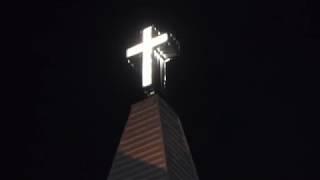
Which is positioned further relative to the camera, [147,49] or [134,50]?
[134,50]

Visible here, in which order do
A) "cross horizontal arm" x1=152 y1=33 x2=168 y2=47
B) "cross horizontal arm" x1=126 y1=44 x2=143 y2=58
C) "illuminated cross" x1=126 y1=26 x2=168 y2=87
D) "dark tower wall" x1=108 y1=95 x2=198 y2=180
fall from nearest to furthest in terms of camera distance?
"dark tower wall" x1=108 y1=95 x2=198 y2=180 < "illuminated cross" x1=126 y1=26 x2=168 y2=87 < "cross horizontal arm" x1=152 y1=33 x2=168 y2=47 < "cross horizontal arm" x1=126 y1=44 x2=143 y2=58

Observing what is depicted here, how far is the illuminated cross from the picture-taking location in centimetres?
1319

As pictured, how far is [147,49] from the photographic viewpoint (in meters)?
13.7

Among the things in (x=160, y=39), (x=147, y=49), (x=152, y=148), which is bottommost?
(x=152, y=148)

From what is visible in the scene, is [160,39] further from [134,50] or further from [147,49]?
[134,50]

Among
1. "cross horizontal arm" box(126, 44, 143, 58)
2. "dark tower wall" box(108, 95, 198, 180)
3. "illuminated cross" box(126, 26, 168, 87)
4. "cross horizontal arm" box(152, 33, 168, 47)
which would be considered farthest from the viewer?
"cross horizontal arm" box(126, 44, 143, 58)

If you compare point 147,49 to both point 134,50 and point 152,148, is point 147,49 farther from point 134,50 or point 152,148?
point 152,148

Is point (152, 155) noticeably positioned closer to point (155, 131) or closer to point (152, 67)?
point (155, 131)

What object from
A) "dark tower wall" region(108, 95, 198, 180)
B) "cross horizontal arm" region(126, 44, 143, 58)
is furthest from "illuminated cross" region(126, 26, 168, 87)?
"dark tower wall" region(108, 95, 198, 180)

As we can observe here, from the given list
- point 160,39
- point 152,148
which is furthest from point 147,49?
point 152,148

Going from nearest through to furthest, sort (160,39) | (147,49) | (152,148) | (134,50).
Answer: (152,148) → (160,39) → (147,49) → (134,50)

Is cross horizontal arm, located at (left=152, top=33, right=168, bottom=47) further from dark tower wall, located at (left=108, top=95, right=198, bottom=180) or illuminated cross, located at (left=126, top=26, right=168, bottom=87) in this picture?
dark tower wall, located at (left=108, top=95, right=198, bottom=180)

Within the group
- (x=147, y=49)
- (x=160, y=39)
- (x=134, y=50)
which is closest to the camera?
(x=160, y=39)

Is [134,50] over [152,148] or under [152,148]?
over
